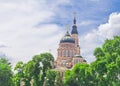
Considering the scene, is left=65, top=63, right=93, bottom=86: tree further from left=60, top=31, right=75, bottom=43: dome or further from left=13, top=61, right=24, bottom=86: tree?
left=60, top=31, right=75, bottom=43: dome

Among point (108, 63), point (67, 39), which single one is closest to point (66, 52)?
point (67, 39)

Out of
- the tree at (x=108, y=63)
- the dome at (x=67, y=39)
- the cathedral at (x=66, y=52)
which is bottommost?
the tree at (x=108, y=63)

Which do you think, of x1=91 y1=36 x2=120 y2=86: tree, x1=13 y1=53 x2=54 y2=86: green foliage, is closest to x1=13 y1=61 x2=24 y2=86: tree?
x1=13 y1=53 x2=54 y2=86: green foliage

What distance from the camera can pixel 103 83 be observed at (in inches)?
2119

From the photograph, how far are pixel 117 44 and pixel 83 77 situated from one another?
389 inches

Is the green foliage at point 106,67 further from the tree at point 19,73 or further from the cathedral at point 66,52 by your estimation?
the cathedral at point 66,52

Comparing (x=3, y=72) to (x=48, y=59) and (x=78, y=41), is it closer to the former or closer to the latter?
(x=48, y=59)

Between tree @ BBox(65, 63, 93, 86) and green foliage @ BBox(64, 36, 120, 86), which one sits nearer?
green foliage @ BBox(64, 36, 120, 86)

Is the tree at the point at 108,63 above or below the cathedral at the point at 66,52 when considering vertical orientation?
below

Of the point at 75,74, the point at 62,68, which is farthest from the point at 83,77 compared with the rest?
the point at 62,68

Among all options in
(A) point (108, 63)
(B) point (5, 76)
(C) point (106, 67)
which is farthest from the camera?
(B) point (5, 76)

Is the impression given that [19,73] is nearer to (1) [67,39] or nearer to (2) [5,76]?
(2) [5,76]

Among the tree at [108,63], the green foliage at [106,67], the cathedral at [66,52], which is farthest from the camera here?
the cathedral at [66,52]

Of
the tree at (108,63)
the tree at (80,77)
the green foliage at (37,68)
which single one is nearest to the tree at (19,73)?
the green foliage at (37,68)
